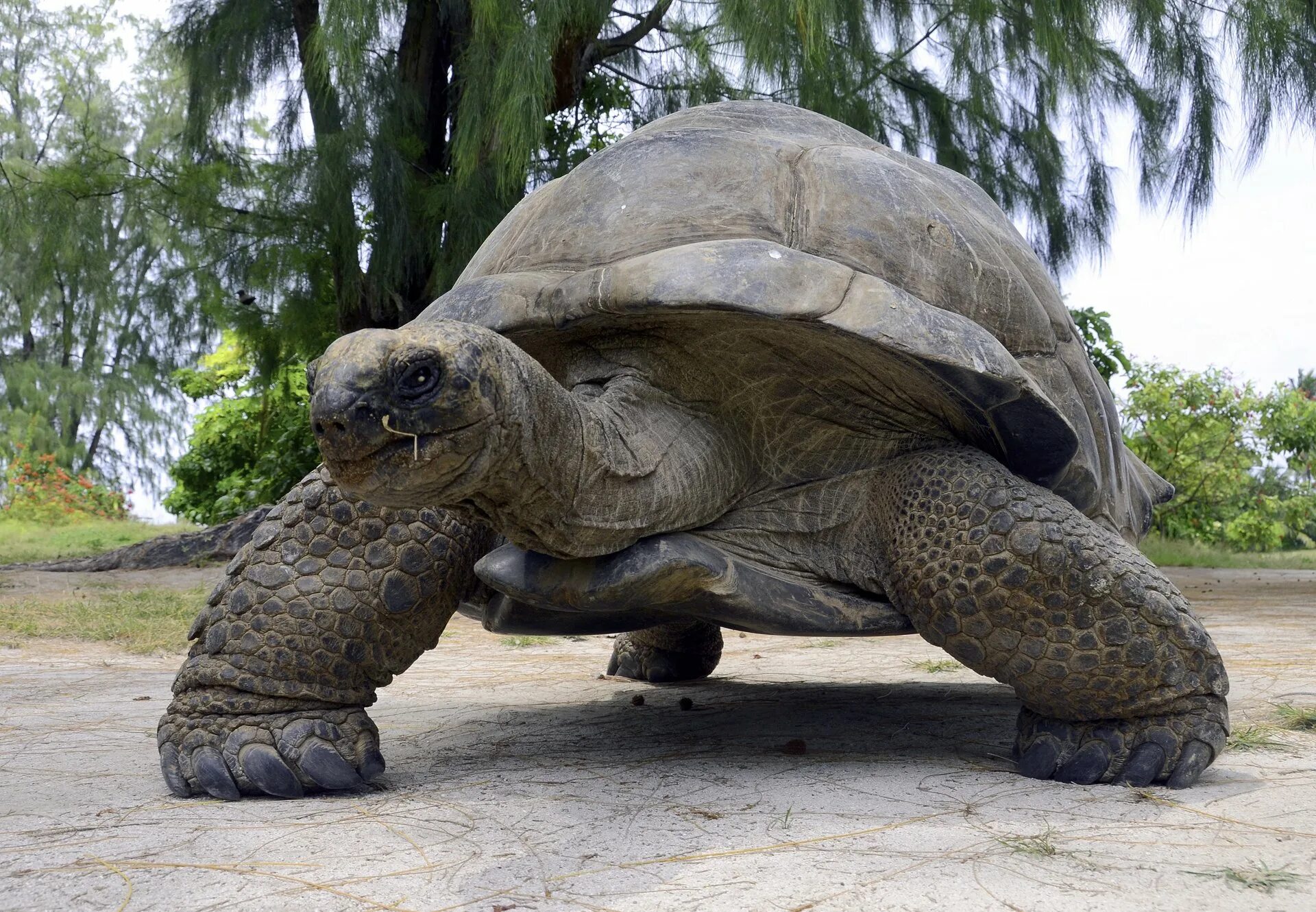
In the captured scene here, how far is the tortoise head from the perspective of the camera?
6.16ft

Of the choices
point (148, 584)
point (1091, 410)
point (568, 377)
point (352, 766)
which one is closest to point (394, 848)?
point (352, 766)

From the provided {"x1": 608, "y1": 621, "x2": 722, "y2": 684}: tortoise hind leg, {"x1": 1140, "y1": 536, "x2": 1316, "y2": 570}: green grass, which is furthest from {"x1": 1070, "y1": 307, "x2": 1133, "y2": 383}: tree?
{"x1": 608, "y1": 621, "x2": 722, "y2": 684}: tortoise hind leg

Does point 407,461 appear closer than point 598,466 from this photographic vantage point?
Yes

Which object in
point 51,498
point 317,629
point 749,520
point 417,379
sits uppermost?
point 417,379

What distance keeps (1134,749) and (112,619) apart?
5.66 m

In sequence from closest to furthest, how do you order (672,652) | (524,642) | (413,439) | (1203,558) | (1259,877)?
(1259,877)
(413,439)
(672,652)
(524,642)
(1203,558)

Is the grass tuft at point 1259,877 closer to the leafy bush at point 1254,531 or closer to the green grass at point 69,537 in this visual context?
the green grass at point 69,537

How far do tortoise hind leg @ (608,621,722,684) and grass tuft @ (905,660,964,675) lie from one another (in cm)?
85

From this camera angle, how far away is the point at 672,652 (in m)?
4.64

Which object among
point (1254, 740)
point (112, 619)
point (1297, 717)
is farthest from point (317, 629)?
point (112, 619)

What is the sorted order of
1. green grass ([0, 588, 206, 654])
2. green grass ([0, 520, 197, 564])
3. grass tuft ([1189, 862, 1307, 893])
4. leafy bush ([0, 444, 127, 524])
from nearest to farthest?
grass tuft ([1189, 862, 1307, 893]) → green grass ([0, 588, 206, 654]) → green grass ([0, 520, 197, 564]) → leafy bush ([0, 444, 127, 524])

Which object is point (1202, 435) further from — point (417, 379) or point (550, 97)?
point (417, 379)

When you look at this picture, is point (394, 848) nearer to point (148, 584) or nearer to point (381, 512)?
point (381, 512)

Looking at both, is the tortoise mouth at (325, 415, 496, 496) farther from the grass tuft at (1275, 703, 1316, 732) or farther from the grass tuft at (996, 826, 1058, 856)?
the grass tuft at (1275, 703, 1316, 732)
